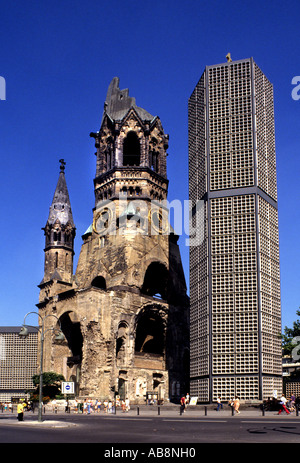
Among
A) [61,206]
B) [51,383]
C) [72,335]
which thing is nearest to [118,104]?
[61,206]

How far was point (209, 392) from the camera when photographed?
55.2 metres

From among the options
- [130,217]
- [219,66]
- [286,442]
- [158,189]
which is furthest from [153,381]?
[286,442]

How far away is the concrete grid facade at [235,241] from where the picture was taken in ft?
182

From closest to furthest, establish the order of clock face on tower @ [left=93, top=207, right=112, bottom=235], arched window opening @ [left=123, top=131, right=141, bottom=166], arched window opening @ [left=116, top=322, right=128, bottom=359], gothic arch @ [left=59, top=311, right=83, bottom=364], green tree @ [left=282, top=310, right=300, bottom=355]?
green tree @ [left=282, top=310, right=300, bottom=355] < arched window opening @ [left=116, top=322, right=128, bottom=359] < gothic arch @ [left=59, top=311, right=83, bottom=364] < clock face on tower @ [left=93, top=207, right=112, bottom=235] < arched window opening @ [left=123, top=131, right=141, bottom=166]

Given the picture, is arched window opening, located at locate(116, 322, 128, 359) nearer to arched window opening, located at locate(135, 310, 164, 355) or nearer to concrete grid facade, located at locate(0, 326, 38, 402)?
arched window opening, located at locate(135, 310, 164, 355)

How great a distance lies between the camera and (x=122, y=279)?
70.3 m

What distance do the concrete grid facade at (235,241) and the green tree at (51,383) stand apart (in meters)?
17.7

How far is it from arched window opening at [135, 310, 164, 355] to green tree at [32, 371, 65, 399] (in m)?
12.6

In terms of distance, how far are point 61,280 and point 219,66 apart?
1357 inches

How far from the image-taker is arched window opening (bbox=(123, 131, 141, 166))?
86000 mm

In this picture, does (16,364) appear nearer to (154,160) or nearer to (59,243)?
(59,243)

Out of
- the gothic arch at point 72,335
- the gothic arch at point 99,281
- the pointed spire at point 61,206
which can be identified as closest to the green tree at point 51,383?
the gothic arch at point 72,335

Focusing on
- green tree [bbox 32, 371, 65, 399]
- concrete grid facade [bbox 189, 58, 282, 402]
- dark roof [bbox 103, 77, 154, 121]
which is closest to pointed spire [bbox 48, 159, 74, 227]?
dark roof [bbox 103, 77, 154, 121]

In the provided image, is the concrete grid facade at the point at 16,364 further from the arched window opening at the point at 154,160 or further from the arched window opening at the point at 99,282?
the arched window opening at the point at 154,160
